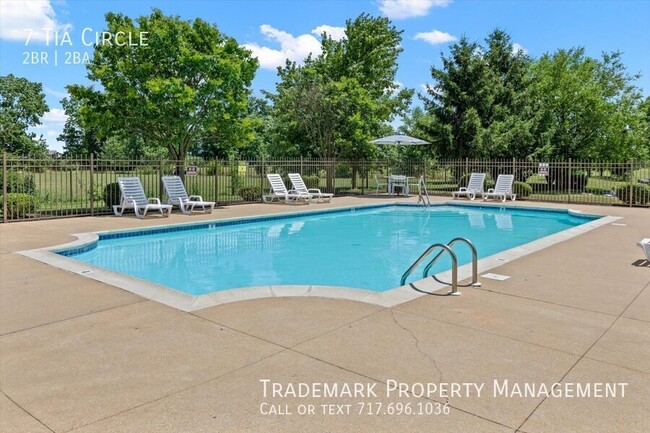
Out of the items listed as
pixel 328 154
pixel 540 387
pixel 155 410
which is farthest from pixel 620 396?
pixel 328 154

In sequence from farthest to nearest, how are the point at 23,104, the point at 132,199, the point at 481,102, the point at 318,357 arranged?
1. the point at 23,104
2. the point at 481,102
3. the point at 132,199
4. the point at 318,357

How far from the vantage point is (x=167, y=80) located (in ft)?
46.5

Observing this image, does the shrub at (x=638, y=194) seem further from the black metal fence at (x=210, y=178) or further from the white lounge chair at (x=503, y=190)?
the white lounge chair at (x=503, y=190)

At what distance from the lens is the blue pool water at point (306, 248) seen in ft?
24.6

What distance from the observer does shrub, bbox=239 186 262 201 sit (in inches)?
726

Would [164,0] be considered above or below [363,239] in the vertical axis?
above

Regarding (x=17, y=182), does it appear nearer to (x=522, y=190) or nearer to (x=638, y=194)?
(x=522, y=190)

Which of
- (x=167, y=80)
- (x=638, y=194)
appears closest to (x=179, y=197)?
(x=167, y=80)

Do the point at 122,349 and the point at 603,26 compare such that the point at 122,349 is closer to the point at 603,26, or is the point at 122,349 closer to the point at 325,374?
the point at 325,374

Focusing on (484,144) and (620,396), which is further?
(484,144)

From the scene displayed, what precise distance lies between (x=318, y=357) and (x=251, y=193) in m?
15.4

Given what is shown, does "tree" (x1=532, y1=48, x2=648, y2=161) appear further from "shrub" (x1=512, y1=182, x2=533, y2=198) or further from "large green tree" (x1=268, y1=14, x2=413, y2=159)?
"large green tree" (x1=268, y1=14, x2=413, y2=159)

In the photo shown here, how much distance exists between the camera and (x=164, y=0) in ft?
53.7

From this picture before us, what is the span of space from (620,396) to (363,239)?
8369 mm
